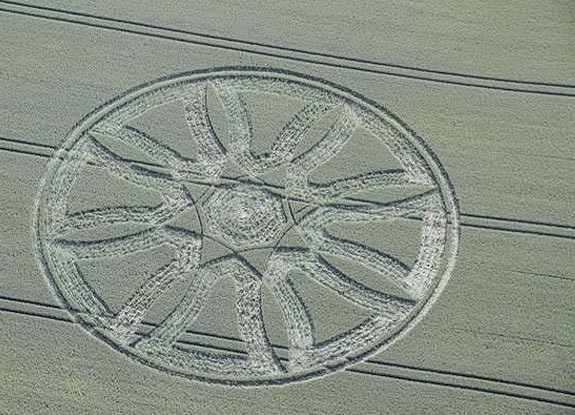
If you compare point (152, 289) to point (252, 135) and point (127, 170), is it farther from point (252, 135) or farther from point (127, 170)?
point (252, 135)

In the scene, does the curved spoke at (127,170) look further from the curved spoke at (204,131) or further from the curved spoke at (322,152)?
the curved spoke at (322,152)

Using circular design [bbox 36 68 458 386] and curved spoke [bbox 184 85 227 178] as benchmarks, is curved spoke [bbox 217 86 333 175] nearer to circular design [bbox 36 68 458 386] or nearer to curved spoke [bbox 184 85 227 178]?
circular design [bbox 36 68 458 386]

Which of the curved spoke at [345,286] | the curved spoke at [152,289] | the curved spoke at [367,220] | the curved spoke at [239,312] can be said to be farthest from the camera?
the curved spoke at [367,220]

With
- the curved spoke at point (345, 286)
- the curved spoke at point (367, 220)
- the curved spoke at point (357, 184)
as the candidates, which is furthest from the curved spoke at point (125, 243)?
the curved spoke at point (357, 184)

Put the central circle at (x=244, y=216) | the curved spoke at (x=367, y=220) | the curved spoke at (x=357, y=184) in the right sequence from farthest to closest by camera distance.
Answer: the curved spoke at (x=357, y=184) < the central circle at (x=244, y=216) < the curved spoke at (x=367, y=220)

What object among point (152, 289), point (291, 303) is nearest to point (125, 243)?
point (152, 289)

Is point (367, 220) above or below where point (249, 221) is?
above
